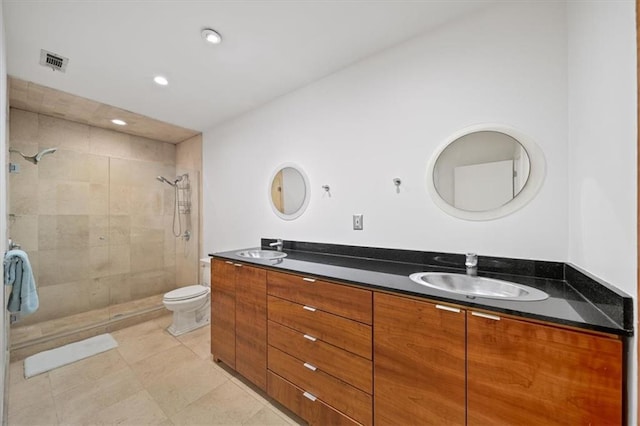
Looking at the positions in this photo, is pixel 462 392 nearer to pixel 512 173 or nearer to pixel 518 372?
pixel 518 372

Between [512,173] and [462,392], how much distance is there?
116 cm

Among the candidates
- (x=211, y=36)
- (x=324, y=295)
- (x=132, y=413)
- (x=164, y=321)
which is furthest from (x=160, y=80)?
(x=164, y=321)

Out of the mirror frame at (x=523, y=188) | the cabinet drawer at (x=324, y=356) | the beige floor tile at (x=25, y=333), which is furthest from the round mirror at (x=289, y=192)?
the beige floor tile at (x=25, y=333)

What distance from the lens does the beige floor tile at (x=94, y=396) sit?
161 cm

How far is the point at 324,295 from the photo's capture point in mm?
1419

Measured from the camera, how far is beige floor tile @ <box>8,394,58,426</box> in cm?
154

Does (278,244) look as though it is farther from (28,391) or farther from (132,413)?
(28,391)

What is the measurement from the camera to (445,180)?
161 centimetres

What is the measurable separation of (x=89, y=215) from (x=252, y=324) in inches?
109

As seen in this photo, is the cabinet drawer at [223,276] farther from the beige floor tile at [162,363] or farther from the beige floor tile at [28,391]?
the beige floor tile at [28,391]

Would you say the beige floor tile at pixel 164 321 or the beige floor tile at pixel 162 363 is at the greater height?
the beige floor tile at pixel 162 363

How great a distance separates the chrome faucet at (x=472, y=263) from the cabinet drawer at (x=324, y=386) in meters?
0.87

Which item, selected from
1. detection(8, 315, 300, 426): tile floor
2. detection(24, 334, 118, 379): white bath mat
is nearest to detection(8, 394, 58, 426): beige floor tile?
detection(8, 315, 300, 426): tile floor

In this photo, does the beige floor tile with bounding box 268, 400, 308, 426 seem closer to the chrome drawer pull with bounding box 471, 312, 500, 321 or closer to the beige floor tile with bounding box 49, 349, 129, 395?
the chrome drawer pull with bounding box 471, 312, 500, 321
